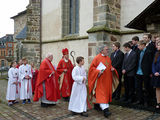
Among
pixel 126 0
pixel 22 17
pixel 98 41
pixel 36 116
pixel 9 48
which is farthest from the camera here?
pixel 9 48

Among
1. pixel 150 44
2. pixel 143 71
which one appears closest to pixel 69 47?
pixel 150 44

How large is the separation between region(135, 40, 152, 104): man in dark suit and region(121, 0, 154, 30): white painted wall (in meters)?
3.16

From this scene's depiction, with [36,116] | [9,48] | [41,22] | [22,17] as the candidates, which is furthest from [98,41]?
[9,48]

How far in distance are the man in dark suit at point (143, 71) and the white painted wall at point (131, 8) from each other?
3156 millimetres

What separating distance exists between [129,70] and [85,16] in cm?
570

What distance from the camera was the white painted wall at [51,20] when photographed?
12.7 metres

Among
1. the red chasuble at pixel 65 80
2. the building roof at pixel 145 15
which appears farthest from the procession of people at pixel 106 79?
the red chasuble at pixel 65 80

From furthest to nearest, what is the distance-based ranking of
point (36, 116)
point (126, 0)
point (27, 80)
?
1. point (126, 0)
2. point (27, 80)
3. point (36, 116)

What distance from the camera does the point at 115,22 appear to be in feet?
27.6

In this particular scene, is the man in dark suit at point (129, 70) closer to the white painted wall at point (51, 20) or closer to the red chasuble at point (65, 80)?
the red chasuble at point (65, 80)

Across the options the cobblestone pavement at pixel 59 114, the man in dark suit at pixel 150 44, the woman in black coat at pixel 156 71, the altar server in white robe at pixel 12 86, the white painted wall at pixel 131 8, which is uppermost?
the white painted wall at pixel 131 8

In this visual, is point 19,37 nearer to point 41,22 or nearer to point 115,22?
point 41,22

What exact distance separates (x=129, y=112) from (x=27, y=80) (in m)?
3.94

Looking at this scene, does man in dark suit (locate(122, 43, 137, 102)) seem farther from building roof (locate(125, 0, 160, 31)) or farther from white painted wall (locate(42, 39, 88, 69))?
white painted wall (locate(42, 39, 88, 69))
